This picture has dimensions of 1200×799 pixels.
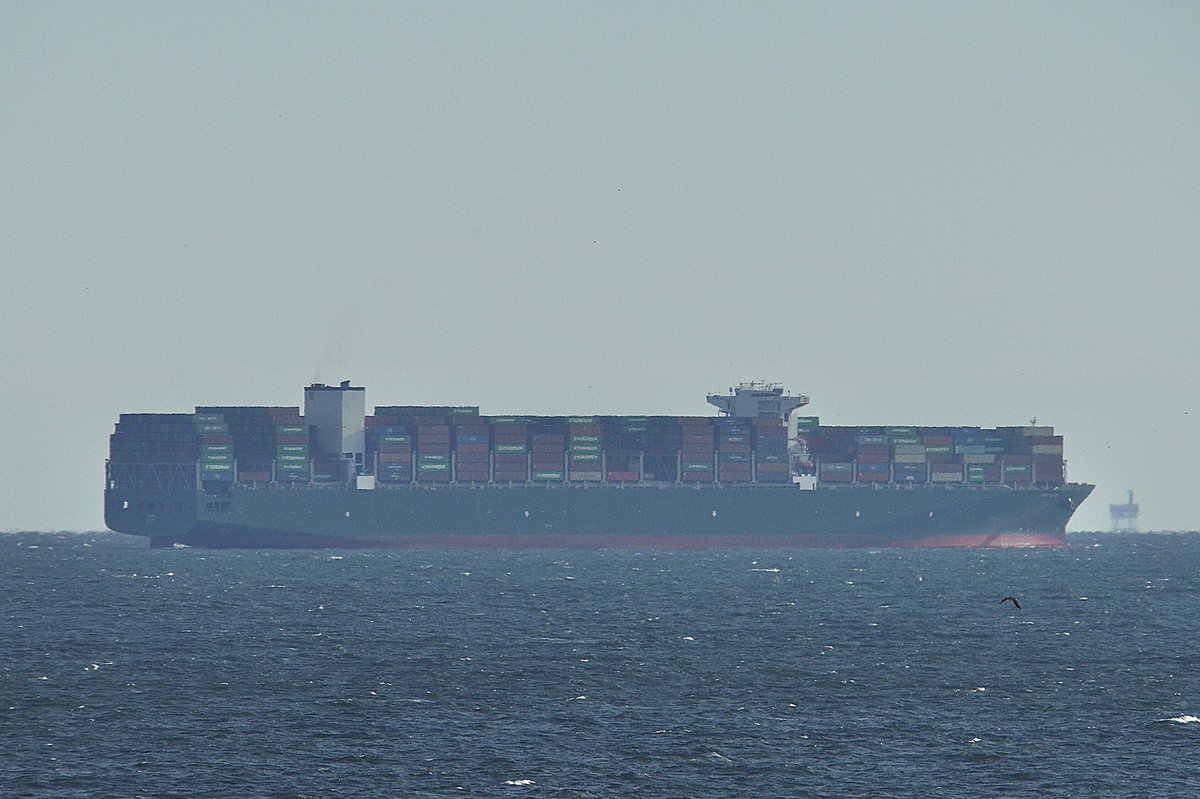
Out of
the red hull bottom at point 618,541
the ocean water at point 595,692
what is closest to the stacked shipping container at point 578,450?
the red hull bottom at point 618,541

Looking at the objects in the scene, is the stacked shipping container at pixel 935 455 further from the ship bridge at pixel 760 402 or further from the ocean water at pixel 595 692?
the ocean water at pixel 595 692

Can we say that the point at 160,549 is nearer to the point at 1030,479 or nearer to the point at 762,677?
the point at 1030,479

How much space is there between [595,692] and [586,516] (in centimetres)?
10126

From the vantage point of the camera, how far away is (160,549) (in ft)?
545

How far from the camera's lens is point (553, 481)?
15838cm

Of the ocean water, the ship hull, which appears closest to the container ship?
the ship hull

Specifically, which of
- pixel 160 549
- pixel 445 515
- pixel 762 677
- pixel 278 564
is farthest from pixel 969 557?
pixel 762 677

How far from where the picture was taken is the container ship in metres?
153

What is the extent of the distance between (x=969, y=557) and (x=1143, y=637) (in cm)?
8408

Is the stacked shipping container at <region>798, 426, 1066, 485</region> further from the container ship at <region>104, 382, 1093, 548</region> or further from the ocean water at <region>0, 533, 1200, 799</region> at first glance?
the ocean water at <region>0, 533, 1200, 799</region>

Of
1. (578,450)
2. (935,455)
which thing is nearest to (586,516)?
(578,450)

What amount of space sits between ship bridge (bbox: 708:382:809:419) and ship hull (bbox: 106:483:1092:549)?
1193 centimetres

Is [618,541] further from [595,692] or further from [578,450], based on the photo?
[595,692]

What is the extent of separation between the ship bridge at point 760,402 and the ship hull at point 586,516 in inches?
470
